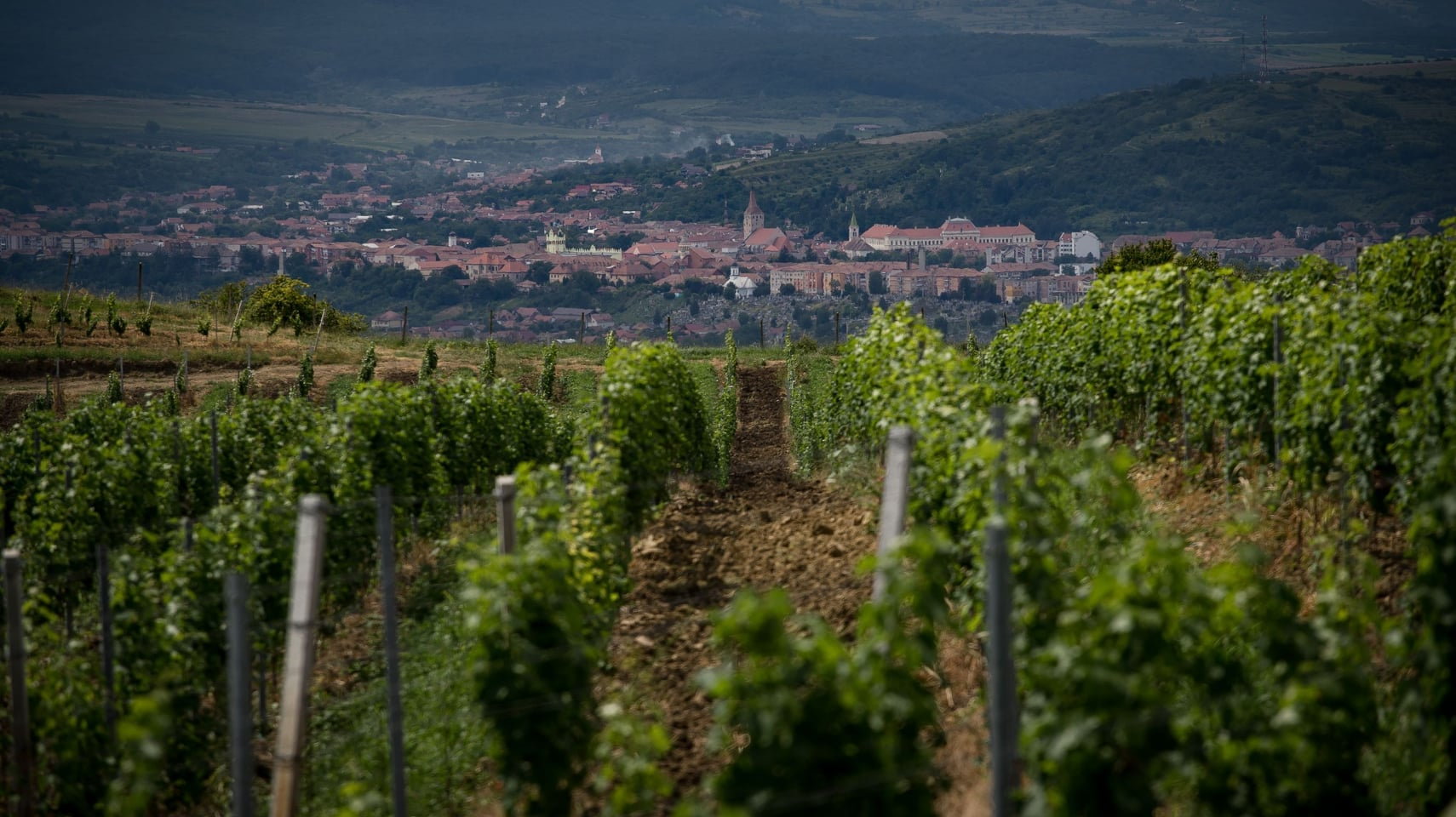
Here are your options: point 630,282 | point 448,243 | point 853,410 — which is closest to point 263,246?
point 448,243

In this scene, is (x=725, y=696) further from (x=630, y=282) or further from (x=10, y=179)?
(x=10, y=179)

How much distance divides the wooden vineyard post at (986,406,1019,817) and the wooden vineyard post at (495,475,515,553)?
2475 millimetres

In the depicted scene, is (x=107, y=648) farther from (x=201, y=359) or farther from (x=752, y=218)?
(x=752, y=218)

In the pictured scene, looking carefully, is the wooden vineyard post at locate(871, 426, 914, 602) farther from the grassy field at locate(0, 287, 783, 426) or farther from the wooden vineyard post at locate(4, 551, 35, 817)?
the grassy field at locate(0, 287, 783, 426)

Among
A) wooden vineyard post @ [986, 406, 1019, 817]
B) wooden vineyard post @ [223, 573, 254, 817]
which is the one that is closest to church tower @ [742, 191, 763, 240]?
wooden vineyard post @ [223, 573, 254, 817]

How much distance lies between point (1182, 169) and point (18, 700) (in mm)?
177231

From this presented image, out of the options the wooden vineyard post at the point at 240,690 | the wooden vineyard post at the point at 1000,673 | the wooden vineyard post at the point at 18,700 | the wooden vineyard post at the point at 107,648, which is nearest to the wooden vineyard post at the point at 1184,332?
the wooden vineyard post at the point at 1000,673

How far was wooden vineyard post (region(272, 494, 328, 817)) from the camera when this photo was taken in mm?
5457

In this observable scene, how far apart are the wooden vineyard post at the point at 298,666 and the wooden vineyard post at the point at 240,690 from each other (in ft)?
0.60

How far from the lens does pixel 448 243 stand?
17550 centimetres

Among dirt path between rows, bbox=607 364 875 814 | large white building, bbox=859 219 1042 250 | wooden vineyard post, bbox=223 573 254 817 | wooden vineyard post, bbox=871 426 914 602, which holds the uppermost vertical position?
wooden vineyard post, bbox=871 426 914 602

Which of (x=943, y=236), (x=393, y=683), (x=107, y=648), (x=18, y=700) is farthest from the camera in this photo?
(x=943, y=236)

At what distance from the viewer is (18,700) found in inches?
244

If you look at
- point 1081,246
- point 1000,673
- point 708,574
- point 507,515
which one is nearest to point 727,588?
point 708,574
